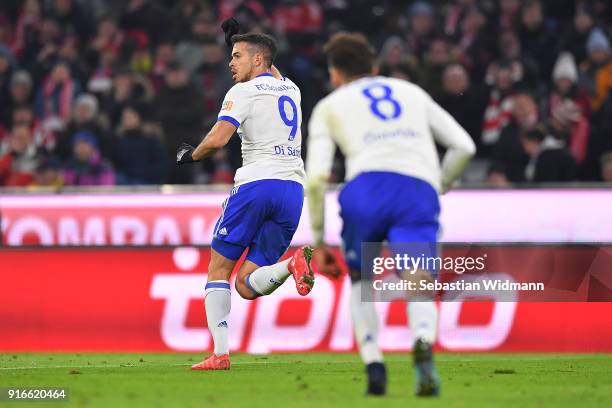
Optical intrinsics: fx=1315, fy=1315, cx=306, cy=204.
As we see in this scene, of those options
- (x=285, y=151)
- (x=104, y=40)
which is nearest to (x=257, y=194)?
(x=285, y=151)

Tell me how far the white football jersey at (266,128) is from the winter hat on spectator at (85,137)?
8378mm

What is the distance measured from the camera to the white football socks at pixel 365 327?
7422 millimetres

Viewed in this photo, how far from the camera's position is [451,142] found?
7605 mm

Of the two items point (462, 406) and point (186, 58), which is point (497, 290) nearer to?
point (462, 406)

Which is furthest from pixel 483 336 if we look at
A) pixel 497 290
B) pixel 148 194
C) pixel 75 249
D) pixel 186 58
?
pixel 186 58

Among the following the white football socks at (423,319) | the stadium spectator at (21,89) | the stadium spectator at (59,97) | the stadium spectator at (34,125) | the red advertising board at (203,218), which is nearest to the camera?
the white football socks at (423,319)

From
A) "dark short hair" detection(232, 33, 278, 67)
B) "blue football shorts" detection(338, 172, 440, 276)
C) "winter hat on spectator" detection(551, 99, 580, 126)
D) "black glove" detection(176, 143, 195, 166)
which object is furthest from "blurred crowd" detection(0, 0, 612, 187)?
"blue football shorts" detection(338, 172, 440, 276)

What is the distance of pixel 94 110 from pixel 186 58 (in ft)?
5.78

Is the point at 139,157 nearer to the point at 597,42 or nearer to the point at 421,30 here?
the point at 421,30

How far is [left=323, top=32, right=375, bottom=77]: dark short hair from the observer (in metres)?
7.62

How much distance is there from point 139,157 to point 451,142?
36.0 feet

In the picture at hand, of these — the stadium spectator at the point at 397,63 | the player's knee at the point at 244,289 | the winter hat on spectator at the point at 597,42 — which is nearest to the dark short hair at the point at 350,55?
the player's knee at the point at 244,289

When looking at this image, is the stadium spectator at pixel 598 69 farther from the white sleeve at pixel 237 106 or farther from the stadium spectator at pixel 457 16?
the white sleeve at pixel 237 106

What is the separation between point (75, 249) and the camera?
1377cm
